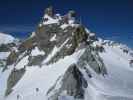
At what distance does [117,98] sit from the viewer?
150 meters

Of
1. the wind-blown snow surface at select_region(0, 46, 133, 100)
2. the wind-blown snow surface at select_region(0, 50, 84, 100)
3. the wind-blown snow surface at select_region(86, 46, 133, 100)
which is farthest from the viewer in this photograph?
the wind-blown snow surface at select_region(0, 50, 84, 100)

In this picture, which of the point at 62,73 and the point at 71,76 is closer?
the point at 71,76

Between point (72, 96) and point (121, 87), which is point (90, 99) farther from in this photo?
point (121, 87)

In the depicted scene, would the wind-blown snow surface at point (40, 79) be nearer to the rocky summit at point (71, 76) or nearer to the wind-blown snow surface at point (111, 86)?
the rocky summit at point (71, 76)

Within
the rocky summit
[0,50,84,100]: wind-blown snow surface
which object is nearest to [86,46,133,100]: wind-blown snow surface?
the rocky summit

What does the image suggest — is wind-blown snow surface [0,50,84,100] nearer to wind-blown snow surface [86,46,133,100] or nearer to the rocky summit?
the rocky summit

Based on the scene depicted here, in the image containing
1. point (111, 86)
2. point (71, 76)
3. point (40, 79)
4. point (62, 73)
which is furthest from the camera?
point (40, 79)

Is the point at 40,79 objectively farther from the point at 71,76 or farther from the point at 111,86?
the point at 71,76

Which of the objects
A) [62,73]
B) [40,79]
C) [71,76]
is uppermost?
[40,79]

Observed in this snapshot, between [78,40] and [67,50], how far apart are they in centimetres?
765

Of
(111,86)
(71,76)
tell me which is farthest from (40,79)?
(71,76)

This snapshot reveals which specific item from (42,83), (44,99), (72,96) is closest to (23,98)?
(42,83)

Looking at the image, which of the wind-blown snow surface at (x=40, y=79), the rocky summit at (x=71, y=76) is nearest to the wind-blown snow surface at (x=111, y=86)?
the rocky summit at (x=71, y=76)

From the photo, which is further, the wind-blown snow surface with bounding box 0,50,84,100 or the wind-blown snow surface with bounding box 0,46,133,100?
the wind-blown snow surface with bounding box 0,50,84,100
